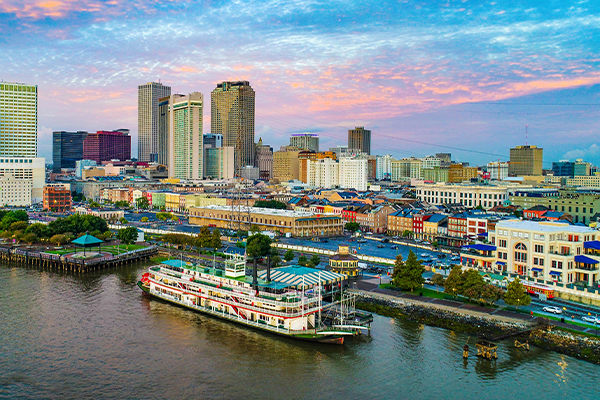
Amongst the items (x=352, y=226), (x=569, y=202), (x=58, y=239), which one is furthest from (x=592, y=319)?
(x=569, y=202)

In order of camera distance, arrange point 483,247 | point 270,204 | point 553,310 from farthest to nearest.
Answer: point 270,204 < point 483,247 < point 553,310

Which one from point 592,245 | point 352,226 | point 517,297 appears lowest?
point 517,297

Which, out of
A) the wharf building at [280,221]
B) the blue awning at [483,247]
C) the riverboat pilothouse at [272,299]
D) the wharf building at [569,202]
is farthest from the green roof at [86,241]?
the wharf building at [569,202]

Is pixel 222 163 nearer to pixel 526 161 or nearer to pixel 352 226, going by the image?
pixel 526 161

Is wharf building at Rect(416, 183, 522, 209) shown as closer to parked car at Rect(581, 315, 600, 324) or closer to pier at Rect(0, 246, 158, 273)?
pier at Rect(0, 246, 158, 273)

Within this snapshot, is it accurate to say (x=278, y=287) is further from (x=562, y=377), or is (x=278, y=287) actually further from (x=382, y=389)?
(x=562, y=377)

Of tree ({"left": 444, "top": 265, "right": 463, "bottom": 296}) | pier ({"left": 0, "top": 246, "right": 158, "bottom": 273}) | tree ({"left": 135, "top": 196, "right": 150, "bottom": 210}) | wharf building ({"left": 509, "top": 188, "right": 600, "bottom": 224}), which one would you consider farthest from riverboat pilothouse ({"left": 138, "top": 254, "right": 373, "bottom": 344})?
tree ({"left": 135, "top": 196, "right": 150, "bottom": 210})

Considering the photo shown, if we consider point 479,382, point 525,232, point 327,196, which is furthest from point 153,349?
point 327,196
